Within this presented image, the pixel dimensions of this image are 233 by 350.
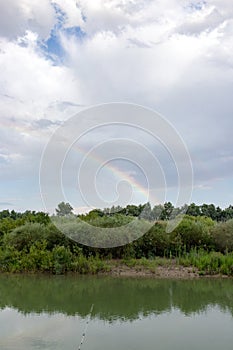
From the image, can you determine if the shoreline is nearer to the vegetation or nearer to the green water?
the vegetation

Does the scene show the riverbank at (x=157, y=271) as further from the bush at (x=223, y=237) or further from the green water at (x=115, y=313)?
the bush at (x=223, y=237)

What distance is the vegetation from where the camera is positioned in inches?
570

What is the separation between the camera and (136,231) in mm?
15977

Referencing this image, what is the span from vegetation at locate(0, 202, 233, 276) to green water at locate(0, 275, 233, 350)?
2.89ft

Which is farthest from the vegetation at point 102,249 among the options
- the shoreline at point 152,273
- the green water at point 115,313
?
the green water at point 115,313

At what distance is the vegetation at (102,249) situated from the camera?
1448cm

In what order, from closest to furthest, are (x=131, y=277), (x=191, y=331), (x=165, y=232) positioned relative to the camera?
1. (x=191, y=331)
2. (x=131, y=277)
3. (x=165, y=232)

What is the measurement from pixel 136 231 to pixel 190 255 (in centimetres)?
216

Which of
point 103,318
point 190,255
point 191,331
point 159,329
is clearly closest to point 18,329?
point 103,318

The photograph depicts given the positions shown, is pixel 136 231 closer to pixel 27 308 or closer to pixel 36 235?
pixel 36 235

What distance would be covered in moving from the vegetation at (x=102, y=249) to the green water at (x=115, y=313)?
880 millimetres

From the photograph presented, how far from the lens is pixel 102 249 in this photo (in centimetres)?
1580

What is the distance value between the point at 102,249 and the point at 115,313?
6601 mm

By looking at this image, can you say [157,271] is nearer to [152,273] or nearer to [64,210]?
[152,273]
